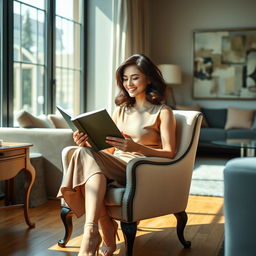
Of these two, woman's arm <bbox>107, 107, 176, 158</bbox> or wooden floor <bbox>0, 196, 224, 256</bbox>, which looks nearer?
woman's arm <bbox>107, 107, 176, 158</bbox>

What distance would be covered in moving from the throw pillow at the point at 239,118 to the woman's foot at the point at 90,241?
5384mm

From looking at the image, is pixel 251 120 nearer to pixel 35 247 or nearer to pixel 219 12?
pixel 219 12

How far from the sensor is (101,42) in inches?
249

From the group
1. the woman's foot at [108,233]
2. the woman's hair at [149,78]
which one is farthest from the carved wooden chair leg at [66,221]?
the woman's hair at [149,78]

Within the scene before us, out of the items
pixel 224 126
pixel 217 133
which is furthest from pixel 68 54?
pixel 224 126

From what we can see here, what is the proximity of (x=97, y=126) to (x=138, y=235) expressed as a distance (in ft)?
3.16

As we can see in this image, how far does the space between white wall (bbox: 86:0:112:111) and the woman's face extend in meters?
3.63

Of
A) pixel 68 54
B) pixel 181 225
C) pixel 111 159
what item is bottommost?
pixel 181 225

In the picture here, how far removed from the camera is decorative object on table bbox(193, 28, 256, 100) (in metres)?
7.57

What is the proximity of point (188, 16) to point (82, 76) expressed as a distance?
8.46 ft

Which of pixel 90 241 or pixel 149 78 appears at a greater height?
pixel 149 78

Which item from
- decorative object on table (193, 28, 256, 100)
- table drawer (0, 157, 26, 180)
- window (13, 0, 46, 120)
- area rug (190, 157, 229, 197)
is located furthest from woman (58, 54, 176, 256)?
decorative object on table (193, 28, 256, 100)

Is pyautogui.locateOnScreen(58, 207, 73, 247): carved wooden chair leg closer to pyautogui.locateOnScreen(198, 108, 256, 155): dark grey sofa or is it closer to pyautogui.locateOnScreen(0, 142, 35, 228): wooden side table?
pyautogui.locateOnScreen(0, 142, 35, 228): wooden side table

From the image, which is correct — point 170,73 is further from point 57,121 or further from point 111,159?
point 111,159
